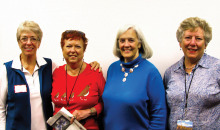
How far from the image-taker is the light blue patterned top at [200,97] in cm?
156

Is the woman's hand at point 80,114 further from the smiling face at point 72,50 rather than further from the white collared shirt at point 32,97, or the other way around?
the smiling face at point 72,50

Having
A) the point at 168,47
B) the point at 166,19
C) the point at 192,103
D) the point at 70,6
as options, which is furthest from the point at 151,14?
the point at 192,103

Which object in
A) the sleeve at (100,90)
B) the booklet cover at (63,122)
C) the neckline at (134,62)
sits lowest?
the booklet cover at (63,122)

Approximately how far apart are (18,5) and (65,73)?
3.78ft

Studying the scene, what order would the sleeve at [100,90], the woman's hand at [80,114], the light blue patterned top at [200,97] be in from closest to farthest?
the light blue patterned top at [200,97], the woman's hand at [80,114], the sleeve at [100,90]

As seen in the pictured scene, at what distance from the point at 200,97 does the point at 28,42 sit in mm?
1600

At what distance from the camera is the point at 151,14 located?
2203 mm

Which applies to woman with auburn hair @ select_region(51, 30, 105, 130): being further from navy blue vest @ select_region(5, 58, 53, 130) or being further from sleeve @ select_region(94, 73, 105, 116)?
navy blue vest @ select_region(5, 58, 53, 130)

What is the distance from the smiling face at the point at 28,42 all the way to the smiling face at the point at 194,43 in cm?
139

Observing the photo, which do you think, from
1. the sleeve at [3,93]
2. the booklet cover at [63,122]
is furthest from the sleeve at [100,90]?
the sleeve at [3,93]

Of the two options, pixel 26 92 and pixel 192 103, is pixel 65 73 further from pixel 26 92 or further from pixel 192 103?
pixel 192 103

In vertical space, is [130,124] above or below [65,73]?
below

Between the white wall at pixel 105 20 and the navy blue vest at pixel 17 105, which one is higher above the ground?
the white wall at pixel 105 20

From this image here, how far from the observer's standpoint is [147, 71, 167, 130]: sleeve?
165 cm
